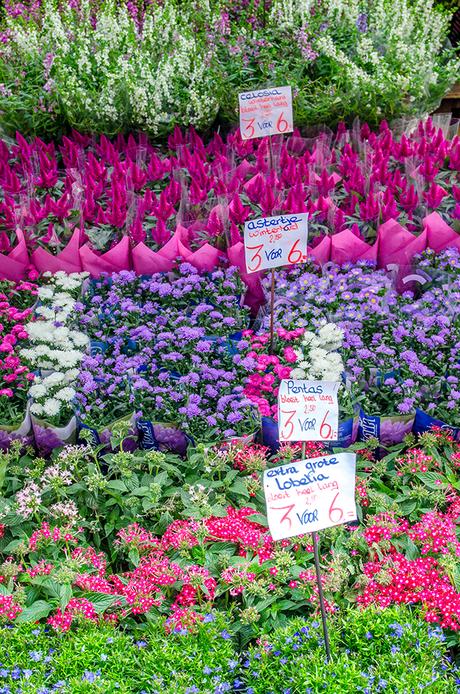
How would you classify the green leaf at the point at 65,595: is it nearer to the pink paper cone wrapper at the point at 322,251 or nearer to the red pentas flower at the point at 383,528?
the red pentas flower at the point at 383,528

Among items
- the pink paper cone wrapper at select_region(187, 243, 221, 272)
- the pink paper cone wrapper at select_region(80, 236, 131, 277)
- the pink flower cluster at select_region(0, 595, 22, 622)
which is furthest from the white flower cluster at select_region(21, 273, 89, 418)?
the pink flower cluster at select_region(0, 595, 22, 622)

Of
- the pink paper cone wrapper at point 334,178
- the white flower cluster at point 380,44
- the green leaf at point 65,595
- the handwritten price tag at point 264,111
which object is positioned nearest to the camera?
the green leaf at point 65,595

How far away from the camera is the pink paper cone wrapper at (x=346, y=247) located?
3033 millimetres

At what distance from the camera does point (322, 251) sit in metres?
3.06

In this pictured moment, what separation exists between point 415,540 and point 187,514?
2.20 ft

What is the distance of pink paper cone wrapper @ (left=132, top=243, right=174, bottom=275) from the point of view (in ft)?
9.86

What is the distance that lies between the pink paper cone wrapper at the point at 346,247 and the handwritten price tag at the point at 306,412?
136 centimetres

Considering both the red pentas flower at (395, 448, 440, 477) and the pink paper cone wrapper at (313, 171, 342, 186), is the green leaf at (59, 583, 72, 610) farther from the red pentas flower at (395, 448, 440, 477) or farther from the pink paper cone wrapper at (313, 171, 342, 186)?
the pink paper cone wrapper at (313, 171, 342, 186)

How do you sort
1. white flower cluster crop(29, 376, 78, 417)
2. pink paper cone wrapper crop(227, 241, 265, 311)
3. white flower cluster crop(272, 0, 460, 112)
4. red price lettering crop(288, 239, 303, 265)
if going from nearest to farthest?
1. white flower cluster crop(29, 376, 78, 417)
2. red price lettering crop(288, 239, 303, 265)
3. pink paper cone wrapper crop(227, 241, 265, 311)
4. white flower cluster crop(272, 0, 460, 112)

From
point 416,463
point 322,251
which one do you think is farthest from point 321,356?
point 322,251

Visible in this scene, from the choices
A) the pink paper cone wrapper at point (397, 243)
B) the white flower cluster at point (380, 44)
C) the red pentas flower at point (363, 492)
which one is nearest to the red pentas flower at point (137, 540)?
the red pentas flower at point (363, 492)

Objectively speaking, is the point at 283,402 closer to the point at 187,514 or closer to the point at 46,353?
the point at 187,514

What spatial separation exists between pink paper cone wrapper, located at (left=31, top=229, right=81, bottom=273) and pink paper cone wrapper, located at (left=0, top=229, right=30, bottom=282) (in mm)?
48

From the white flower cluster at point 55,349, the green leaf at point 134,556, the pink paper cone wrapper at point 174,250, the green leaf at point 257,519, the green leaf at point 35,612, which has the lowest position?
the green leaf at point 257,519
